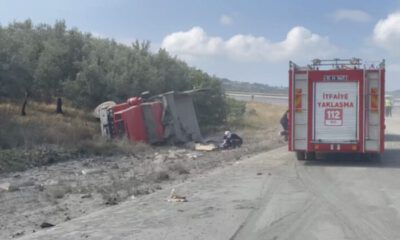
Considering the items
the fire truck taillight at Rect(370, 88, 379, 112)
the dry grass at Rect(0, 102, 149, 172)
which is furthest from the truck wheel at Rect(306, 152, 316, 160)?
the dry grass at Rect(0, 102, 149, 172)

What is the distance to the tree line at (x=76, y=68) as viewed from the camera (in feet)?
109

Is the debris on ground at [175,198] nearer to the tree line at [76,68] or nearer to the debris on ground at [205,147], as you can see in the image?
the debris on ground at [205,147]

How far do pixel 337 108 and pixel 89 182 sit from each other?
8.70m

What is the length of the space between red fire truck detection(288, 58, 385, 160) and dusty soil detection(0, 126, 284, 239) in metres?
3.24

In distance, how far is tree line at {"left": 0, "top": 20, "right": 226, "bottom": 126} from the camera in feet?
109

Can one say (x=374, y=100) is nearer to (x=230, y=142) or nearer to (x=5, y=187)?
(x=230, y=142)

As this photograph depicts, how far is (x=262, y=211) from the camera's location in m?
12.1

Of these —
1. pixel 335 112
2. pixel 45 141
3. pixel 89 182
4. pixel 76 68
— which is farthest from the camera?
pixel 76 68

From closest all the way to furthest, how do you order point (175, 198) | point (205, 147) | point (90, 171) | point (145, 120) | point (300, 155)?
point (175, 198), point (90, 171), point (300, 155), point (205, 147), point (145, 120)

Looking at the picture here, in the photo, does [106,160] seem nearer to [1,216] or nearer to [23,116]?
[23,116]

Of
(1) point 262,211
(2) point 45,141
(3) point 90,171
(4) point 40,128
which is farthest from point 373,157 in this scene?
(4) point 40,128

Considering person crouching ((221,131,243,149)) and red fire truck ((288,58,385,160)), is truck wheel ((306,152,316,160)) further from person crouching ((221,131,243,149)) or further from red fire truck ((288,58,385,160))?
person crouching ((221,131,243,149))

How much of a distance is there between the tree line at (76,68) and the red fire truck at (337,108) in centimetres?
1472

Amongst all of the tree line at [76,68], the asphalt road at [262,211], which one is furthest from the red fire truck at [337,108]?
the tree line at [76,68]
